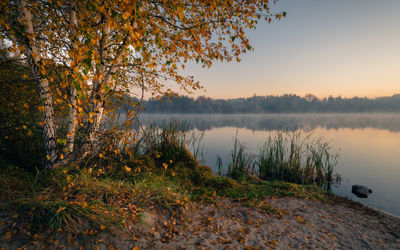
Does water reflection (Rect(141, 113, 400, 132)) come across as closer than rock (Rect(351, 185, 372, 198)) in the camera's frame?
No

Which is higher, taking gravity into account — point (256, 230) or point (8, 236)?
point (8, 236)

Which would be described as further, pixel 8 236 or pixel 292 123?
pixel 292 123

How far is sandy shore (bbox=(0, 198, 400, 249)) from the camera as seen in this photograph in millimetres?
2938

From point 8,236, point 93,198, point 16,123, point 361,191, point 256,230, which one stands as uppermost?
point 16,123

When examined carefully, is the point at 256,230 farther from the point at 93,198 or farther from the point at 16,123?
the point at 16,123

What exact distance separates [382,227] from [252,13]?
20.1 feet

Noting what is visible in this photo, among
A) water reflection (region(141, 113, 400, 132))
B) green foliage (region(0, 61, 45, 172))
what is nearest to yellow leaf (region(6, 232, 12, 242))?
green foliage (region(0, 61, 45, 172))

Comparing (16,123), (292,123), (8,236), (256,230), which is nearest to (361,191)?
(256,230)

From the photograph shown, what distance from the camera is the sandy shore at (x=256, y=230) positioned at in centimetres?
294

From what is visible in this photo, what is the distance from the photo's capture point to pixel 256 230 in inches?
145

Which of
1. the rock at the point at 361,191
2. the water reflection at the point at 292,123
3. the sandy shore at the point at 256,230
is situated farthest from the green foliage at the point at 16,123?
the rock at the point at 361,191

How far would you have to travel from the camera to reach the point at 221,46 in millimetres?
4844

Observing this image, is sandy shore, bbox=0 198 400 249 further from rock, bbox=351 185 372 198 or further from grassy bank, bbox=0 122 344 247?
rock, bbox=351 185 372 198

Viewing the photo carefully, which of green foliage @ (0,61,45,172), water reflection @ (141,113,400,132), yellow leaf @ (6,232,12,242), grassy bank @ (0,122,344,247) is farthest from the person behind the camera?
water reflection @ (141,113,400,132)
